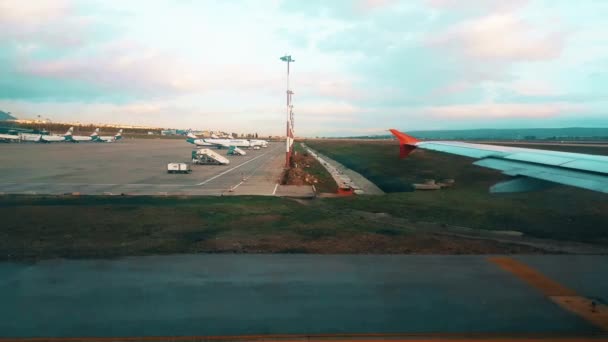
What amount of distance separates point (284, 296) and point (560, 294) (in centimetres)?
558

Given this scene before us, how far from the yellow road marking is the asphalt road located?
23 cm

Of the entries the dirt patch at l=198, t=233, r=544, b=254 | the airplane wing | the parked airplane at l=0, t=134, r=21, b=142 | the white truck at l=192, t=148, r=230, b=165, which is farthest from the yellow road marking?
the parked airplane at l=0, t=134, r=21, b=142

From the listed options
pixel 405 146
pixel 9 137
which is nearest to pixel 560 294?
pixel 405 146

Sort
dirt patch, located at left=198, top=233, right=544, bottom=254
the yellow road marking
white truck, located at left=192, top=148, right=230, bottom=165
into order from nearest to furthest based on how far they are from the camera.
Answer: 1. the yellow road marking
2. dirt patch, located at left=198, top=233, right=544, bottom=254
3. white truck, located at left=192, top=148, right=230, bottom=165

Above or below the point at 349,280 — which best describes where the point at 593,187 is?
above

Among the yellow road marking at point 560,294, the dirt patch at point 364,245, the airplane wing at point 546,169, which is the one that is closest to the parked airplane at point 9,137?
the dirt patch at point 364,245

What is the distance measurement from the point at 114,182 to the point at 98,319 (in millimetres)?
26679

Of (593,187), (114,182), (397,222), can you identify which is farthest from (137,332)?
(114,182)

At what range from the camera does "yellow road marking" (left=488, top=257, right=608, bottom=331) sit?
6.75m

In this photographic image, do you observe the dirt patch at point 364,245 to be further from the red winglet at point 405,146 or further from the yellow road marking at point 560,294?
the red winglet at point 405,146

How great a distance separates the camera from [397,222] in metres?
15.7

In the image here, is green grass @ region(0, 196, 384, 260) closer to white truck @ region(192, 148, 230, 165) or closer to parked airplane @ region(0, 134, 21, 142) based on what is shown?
white truck @ region(192, 148, 230, 165)

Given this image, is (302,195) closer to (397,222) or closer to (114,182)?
(397,222)

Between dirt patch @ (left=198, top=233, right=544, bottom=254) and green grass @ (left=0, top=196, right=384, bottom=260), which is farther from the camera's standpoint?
green grass @ (left=0, top=196, right=384, bottom=260)
